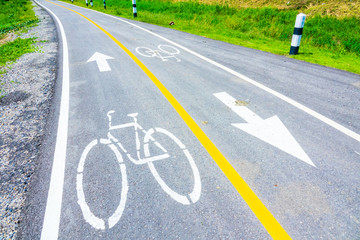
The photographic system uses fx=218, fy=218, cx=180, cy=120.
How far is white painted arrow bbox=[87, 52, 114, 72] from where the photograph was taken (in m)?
5.99

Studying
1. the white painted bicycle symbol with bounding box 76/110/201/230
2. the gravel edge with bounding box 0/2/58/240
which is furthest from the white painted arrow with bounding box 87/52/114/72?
the white painted bicycle symbol with bounding box 76/110/201/230

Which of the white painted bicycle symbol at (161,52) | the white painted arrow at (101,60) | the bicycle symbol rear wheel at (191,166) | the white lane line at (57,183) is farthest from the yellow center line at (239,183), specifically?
the white painted bicycle symbol at (161,52)

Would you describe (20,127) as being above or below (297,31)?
below

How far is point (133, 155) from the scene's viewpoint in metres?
2.82

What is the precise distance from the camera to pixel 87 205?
220 centimetres

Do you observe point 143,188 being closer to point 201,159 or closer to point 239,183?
point 201,159

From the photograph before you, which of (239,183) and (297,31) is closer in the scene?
(239,183)

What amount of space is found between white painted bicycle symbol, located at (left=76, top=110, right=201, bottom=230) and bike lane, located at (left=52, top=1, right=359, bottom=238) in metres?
0.54

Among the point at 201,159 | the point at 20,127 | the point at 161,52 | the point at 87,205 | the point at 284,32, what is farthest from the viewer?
the point at 284,32

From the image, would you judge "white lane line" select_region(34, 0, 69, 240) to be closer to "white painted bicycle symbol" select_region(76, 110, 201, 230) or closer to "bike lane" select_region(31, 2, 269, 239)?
"bike lane" select_region(31, 2, 269, 239)

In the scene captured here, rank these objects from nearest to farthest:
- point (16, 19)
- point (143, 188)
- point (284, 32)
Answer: point (143, 188)
point (284, 32)
point (16, 19)

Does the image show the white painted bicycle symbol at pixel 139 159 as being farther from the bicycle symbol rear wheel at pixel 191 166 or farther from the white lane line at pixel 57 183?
the white lane line at pixel 57 183

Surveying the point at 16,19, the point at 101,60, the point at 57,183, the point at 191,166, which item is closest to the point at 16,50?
the point at 101,60

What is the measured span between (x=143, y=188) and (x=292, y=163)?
1772 millimetres
